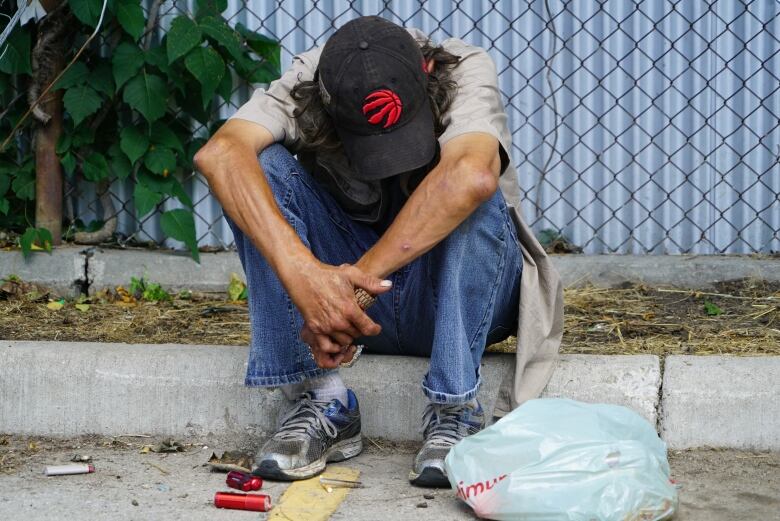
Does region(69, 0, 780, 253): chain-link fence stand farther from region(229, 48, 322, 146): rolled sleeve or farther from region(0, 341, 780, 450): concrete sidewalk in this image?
region(229, 48, 322, 146): rolled sleeve

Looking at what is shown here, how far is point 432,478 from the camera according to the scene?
2689 mm

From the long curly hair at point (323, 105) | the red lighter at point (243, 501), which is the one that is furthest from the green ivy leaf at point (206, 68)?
the red lighter at point (243, 501)

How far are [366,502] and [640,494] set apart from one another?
0.68 meters

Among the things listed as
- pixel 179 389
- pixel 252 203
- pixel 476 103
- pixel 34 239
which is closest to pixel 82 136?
pixel 34 239

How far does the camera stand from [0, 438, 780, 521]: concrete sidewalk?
254 centimetres

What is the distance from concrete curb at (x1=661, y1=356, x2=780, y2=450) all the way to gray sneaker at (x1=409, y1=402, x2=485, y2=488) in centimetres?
54

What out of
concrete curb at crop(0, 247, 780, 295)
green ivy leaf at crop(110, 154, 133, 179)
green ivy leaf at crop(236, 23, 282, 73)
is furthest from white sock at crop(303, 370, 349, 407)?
green ivy leaf at crop(236, 23, 282, 73)

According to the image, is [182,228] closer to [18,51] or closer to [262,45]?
[262,45]

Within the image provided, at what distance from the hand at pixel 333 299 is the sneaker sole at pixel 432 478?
0.38m

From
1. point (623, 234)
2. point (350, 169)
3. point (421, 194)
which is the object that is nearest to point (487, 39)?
point (623, 234)

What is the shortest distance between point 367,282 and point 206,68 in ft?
6.22

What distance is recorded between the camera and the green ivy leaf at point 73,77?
4.33 metres

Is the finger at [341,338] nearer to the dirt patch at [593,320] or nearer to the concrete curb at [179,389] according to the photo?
the concrete curb at [179,389]

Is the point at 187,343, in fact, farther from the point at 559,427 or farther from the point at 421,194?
the point at 559,427
